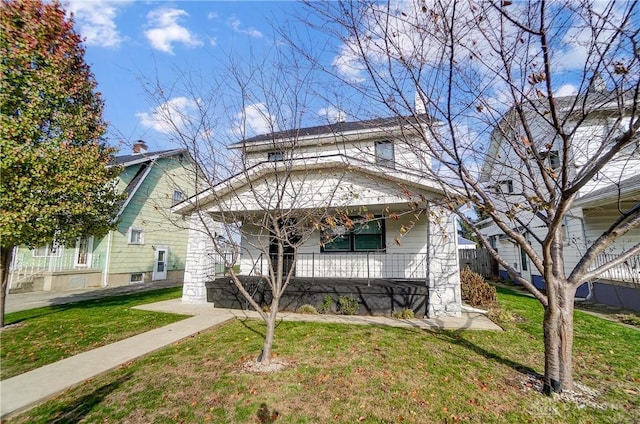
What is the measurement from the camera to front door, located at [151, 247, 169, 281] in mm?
17859

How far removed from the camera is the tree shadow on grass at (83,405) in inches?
131

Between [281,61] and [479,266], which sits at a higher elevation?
[281,61]

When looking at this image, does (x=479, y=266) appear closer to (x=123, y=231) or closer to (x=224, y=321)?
(x=224, y=321)

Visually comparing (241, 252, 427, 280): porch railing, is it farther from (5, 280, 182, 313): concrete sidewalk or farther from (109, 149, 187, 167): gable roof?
(5, 280, 182, 313): concrete sidewalk

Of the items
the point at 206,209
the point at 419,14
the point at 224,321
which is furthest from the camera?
the point at 206,209

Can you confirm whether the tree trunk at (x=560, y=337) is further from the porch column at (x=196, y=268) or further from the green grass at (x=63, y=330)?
the porch column at (x=196, y=268)

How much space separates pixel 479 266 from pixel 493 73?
54.7ft

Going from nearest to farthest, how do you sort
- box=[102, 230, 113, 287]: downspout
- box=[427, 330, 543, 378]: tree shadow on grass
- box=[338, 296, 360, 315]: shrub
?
1. box=[427, 330, 543, 378]: tree shadow on grass
2. box=[338, 296, 360, 315]: shrub
3. box=[102, 230, 113, 287]: downspout

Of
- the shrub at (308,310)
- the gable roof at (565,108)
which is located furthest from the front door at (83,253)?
the gable roof at (565,108)

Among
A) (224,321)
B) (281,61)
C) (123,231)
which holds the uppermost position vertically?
(281,61)

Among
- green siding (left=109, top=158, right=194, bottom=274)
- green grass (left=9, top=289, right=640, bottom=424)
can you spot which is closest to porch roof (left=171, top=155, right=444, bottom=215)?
green grass (left=9, top=289, right=640, bottom=424)

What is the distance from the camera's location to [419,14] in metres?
3.62

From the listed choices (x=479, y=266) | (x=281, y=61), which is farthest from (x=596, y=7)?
(x=479, y=266)

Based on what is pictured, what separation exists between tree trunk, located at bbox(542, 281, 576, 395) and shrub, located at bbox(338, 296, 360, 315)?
15.7 feet
